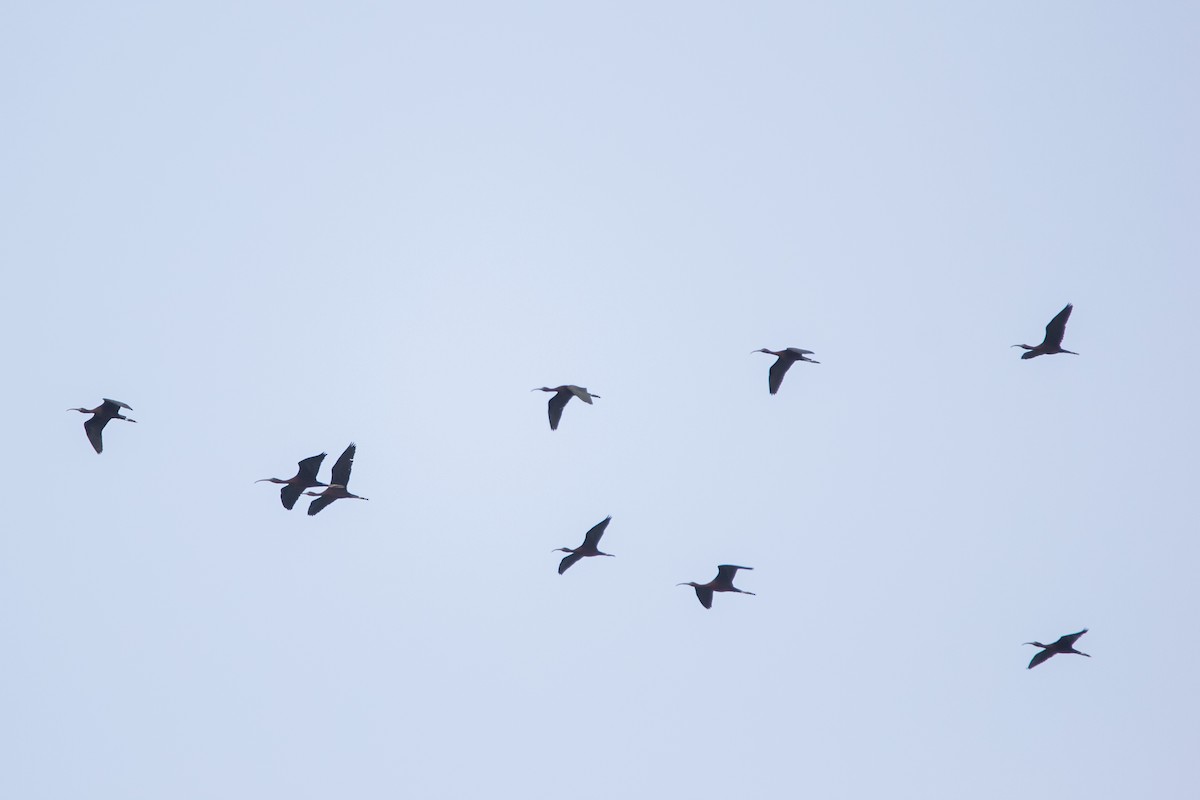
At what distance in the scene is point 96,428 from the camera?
38.4 metres

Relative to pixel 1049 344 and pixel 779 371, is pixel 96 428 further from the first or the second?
pixel 1049 344

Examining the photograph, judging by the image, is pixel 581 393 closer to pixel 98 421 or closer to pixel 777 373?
pixel 777 373

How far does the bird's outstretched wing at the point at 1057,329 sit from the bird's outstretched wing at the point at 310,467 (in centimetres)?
1583

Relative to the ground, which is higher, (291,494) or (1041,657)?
(291,494)

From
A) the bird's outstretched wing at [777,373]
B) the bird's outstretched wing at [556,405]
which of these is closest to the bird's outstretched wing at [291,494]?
the bird's outstretched wing at [556,405]

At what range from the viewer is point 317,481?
3812cm

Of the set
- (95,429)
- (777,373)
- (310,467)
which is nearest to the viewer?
(310,467)

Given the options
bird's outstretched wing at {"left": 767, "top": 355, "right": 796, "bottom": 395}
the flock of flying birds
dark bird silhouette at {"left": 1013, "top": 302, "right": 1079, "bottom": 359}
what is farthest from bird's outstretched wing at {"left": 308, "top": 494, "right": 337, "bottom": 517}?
dark bird silhouette at {"left": 1013, "top": 302, "right": 1079, "bottom": 359}

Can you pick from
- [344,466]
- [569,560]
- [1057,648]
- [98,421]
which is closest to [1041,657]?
[1057,648]

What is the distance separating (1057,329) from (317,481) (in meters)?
16.3

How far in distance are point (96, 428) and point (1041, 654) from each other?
2112 cm

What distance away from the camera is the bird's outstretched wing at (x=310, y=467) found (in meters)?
37.2

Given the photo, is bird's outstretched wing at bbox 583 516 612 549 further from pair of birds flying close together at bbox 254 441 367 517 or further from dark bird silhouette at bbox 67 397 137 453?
dark bird silhouette at bbox 67 397 137 453

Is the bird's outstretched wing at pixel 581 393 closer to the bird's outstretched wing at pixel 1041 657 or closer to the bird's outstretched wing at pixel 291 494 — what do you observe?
the bird's outstretched wing at pixel 291 494
